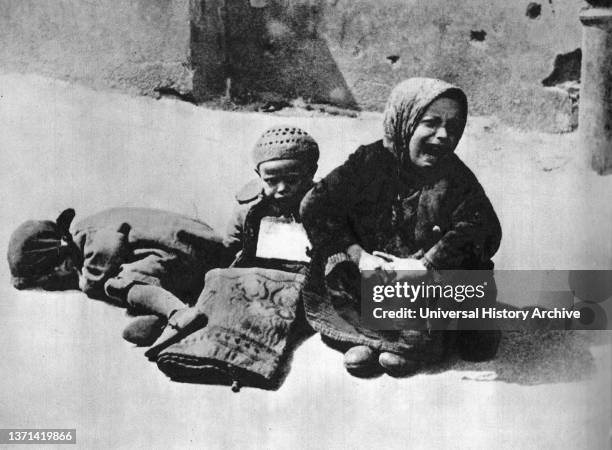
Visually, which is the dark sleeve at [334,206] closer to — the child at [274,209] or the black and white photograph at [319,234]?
the black and white photograph at [319,234]

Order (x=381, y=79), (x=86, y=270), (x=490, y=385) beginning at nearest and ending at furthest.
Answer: (x=490, y=385) < (x=86, y=270) < (x=381, y=79)

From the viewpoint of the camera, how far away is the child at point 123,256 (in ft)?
25.6

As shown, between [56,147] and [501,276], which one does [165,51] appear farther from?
[501,276]

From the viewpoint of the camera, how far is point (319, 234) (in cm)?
754

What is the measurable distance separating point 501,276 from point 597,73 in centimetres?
122

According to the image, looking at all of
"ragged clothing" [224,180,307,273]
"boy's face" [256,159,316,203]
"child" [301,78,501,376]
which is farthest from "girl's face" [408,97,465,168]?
"ragged clothing" [224,180,307,273]

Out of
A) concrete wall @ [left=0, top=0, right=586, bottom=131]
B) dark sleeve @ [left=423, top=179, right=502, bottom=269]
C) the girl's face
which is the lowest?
dark sleeve @ [left=423, top=179, right=502, bottom=269]

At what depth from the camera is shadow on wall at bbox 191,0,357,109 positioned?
8.62 meters

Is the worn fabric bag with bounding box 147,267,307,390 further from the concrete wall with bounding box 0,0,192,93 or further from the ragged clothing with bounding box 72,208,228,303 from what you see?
the concrete wall with bounding box 0,0,192,93

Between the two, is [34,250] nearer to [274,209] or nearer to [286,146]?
Answer: [274,209]

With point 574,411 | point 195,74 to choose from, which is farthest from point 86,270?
point 574,411

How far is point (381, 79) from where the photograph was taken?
8.54m

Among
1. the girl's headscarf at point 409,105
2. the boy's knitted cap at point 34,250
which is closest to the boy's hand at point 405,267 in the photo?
the girl's headscarf at point 409,105

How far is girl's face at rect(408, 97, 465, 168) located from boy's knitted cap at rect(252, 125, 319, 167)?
0.60m
